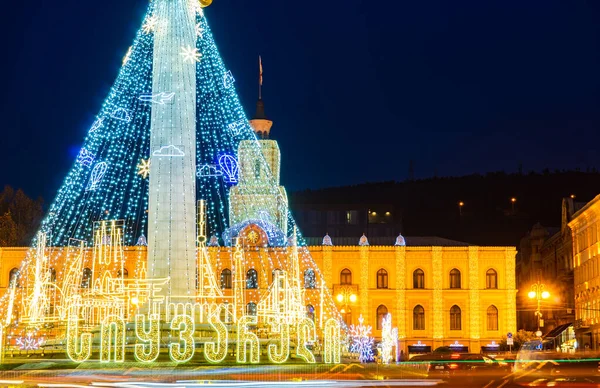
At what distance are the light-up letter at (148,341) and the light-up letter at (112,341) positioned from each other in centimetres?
60

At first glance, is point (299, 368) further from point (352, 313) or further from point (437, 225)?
point (437, 225)

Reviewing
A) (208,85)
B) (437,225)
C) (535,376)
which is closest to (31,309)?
(208,85)

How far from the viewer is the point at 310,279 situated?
73.8 metres

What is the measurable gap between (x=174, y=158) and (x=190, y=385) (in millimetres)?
17357

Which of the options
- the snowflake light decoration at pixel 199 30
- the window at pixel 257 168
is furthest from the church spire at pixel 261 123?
the snowflake light decoration at pixel 199 30

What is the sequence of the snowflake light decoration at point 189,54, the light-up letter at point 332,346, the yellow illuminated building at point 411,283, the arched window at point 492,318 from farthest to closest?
the arched window at point 492,318 < the yellow illuminated building at point 411,283 < the snowflake light decoration at point 189,54 < the light-up letter at point 332,346

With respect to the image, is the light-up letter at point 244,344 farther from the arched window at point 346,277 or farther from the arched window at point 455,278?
the arched window at point 455,278

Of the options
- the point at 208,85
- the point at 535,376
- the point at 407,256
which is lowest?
the point at 535,376

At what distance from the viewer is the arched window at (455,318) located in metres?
72.8

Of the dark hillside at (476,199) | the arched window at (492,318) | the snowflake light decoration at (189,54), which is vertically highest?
the dark hillside at (476,199)

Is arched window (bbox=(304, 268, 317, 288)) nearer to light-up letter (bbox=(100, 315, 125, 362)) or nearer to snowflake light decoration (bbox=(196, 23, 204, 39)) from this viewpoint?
snowflake light decoration (bbox=(196, 23, 204, 39))

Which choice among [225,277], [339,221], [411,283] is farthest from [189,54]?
[339,221]

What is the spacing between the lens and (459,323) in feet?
239

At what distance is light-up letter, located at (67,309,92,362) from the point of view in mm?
34875
